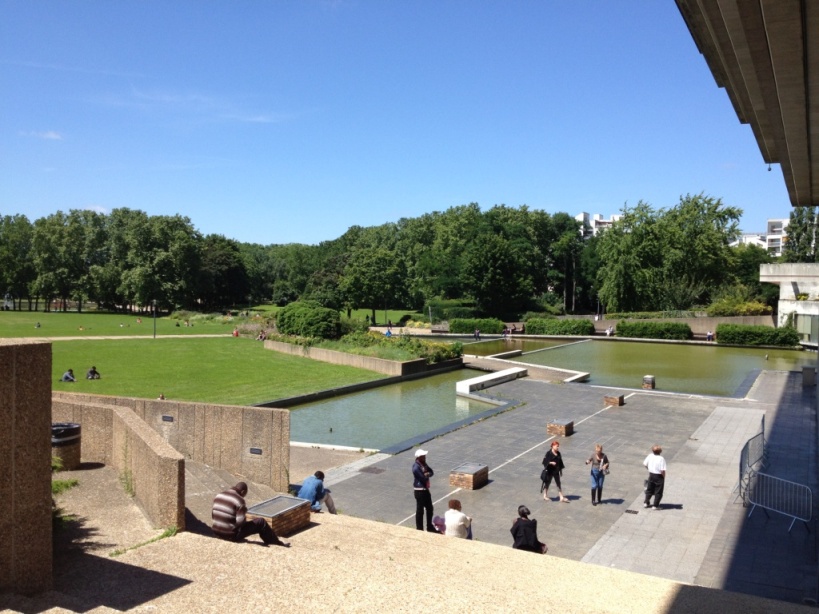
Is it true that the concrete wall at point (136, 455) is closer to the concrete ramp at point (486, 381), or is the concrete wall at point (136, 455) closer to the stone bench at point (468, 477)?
the stone bench at point (468, 477)

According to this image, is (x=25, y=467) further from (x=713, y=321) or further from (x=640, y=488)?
(x=713, y=321)

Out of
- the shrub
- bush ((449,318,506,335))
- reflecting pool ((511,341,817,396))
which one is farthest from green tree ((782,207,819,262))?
bush ((449,318,506,335))

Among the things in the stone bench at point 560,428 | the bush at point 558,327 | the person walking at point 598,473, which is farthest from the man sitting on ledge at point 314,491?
the bush at point 558,327

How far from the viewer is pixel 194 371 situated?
28.3 metres

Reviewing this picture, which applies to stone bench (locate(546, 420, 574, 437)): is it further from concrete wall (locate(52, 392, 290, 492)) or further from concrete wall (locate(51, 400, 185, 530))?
concrete wall (locate(51, 400, 185, 530))

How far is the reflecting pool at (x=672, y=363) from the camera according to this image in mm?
29688

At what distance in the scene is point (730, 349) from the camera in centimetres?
→ 4444

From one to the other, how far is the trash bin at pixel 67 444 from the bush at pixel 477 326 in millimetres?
44832

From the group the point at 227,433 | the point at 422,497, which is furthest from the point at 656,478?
the point at 227,433

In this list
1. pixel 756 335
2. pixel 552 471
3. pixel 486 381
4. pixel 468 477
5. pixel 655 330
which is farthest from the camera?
pixel 655 330

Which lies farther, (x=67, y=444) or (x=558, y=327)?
(x=558, y=327)

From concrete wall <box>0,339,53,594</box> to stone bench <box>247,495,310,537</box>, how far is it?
9.13ft

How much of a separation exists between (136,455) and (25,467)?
3775 mm

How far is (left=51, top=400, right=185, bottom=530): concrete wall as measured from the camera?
798 cm
